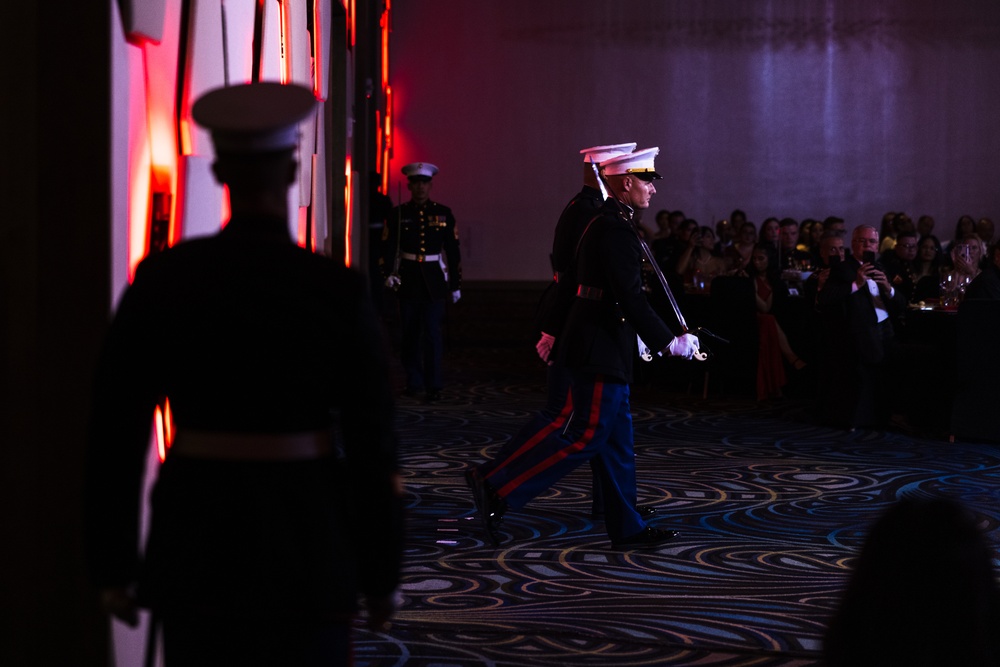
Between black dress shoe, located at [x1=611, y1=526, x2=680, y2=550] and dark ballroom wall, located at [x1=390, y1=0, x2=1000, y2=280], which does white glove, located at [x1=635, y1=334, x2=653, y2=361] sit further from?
dark ballroom wall, located at [x1=390, y1=0, x2=1000, y2=280]

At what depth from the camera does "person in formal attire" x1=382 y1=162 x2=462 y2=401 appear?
8555 mm

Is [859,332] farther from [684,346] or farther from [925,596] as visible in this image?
[925,596]

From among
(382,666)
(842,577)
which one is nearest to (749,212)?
(842,577)

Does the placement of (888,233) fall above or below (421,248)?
above

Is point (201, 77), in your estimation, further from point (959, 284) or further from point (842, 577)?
point (959, 284)

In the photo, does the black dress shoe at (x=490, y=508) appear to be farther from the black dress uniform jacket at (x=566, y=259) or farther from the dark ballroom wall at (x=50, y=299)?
the dark ballroom wall at (x=50, y=299)

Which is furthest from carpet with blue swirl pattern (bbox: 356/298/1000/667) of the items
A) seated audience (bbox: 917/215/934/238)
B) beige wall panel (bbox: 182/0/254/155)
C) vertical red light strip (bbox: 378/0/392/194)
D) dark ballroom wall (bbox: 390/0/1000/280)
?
dark ballroom wall (bbox: 390/0/1000/280)

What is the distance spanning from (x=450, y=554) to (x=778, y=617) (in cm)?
124

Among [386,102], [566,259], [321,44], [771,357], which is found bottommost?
[771,357]

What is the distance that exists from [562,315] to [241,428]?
2947mm

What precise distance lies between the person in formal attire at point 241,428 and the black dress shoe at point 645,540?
2704 millimetres

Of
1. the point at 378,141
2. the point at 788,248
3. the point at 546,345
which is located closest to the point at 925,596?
the point at 546,345

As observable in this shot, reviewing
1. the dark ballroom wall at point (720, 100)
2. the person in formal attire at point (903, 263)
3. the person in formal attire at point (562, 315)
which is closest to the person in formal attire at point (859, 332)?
the person in formal attire at point (903, 263)

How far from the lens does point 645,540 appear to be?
4449 millimetres
